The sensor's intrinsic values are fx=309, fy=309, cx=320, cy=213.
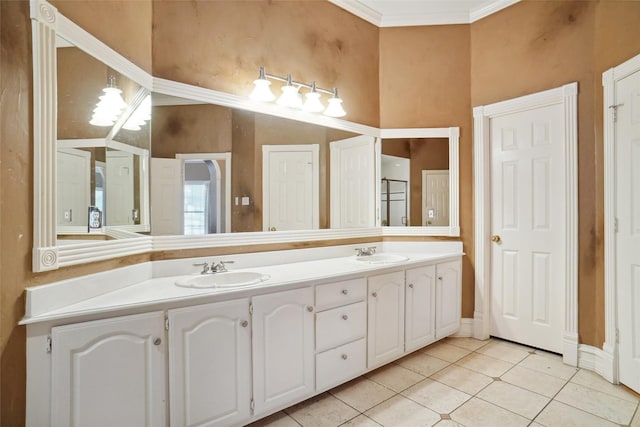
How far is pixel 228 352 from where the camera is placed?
4.94 feet

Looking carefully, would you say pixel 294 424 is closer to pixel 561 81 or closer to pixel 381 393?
pixel 381 393

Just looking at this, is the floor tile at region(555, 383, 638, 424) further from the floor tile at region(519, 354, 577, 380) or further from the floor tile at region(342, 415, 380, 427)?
the floor tile at region(342, 415, 380, 427)

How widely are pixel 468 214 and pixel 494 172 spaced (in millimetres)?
436

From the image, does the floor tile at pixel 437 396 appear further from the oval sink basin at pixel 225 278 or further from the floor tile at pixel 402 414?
the oval sink basin at pixel 225 278

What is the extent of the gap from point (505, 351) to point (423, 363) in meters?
0.77

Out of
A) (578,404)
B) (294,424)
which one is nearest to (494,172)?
(578,404)

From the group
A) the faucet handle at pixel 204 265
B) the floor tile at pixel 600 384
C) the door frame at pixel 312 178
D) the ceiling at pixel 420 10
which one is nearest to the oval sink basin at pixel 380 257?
the door frame at pixel 312 178

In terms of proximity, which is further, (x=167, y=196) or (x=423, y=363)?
(x=423, y=363)

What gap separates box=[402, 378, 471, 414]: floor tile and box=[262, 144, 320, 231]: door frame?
4.31 ft

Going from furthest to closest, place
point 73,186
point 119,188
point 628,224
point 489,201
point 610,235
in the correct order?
point 489,201
point 610,235
point 628,224
point 119,188
point 73,186

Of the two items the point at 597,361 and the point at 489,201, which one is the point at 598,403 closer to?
the point at 597,361

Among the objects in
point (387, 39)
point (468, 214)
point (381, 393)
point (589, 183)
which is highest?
point (387, 39)

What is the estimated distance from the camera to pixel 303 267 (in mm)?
2146

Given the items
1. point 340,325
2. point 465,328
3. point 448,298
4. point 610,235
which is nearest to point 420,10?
point 610,235
